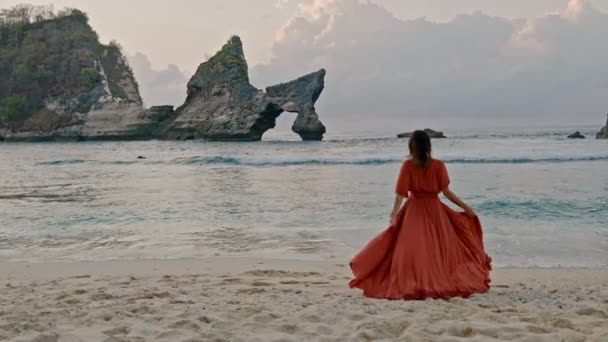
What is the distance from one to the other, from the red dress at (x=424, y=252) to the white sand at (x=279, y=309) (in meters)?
→ 0.17

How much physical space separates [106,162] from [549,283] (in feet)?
82.8

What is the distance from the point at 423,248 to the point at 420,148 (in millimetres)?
845

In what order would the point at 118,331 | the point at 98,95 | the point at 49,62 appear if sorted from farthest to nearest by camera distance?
the point at 49,62, the point at 98,95, the point at 118,331

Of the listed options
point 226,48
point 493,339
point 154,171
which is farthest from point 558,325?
point 226,48

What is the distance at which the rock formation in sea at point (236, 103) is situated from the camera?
48.6m

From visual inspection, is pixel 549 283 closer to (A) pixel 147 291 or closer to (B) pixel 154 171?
(A) pixel 147 291

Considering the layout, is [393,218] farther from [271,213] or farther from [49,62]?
[49,62]

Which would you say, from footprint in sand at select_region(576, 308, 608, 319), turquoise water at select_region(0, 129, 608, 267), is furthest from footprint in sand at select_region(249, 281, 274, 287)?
footprint in sand at select_region(576, 308, 608, 319)

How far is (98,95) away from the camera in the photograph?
5734 cm

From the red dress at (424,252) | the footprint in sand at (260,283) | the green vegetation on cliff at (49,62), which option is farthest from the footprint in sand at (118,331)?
the green vegetation on cliff at (49,62)

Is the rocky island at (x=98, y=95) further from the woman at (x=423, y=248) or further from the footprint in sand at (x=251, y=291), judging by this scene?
the woman at (x=423, y=248)

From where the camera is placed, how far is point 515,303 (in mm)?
4777

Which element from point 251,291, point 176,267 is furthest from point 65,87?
point 251,291

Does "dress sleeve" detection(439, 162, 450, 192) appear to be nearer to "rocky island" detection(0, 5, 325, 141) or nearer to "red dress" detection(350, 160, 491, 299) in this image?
"red dress" detection(350, 160, 491, 299)
